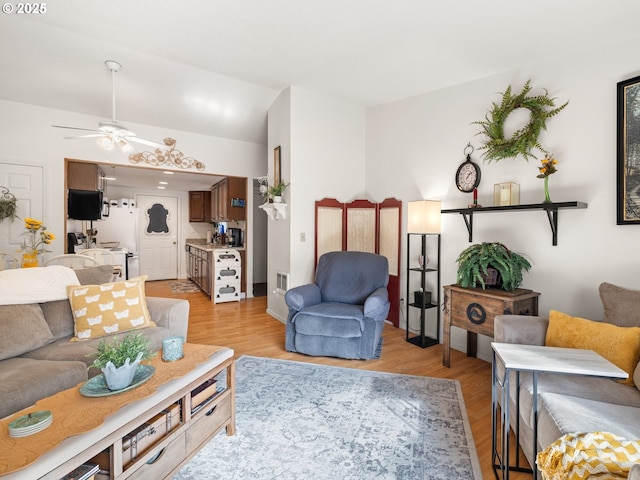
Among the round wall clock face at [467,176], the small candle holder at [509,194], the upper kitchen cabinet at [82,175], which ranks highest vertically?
the upper kitchen cabinet at [82,175]

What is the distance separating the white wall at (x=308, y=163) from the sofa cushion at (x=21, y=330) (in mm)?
2246

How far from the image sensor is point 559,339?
5.94 ft

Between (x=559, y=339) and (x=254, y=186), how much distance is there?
5042 millimetres

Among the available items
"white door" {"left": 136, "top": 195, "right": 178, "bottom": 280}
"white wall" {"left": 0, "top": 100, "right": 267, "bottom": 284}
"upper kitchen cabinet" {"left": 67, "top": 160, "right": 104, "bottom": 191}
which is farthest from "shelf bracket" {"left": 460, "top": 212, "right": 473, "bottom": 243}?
"white door" {"left": 136, "top": 195, "right": 178, "bottom": 280}

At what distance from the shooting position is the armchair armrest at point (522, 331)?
192 centimetres

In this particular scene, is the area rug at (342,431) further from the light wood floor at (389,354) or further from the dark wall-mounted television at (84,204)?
the dark wall-mounted television at (84,204)

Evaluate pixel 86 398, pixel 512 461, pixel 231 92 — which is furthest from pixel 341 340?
pixel 231 92

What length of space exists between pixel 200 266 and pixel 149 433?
5104 mm

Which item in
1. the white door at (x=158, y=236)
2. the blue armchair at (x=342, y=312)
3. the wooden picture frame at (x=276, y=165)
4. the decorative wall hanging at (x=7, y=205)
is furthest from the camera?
the white door at (x=158, y=236)

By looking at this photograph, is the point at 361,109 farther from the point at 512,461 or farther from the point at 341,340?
the point at 512,461

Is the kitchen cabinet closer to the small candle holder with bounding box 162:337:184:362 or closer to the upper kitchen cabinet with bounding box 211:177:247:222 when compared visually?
the upper kitchen cabinet with bounding box 211:177:247:222

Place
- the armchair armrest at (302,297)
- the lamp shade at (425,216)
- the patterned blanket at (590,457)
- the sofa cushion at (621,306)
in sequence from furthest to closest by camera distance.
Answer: the lamp shade at (425,216)
the armchair armrest at (302,297)
the sofa cushion at (621,306)
the patterned blanket at (590,457)

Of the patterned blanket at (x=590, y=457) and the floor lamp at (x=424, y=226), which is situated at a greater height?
the floor lamp at (x=424, y=226)

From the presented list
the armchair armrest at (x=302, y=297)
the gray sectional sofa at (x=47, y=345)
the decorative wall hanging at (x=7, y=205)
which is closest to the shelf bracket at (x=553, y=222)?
the armchair armrest at (x=302, y=297)
